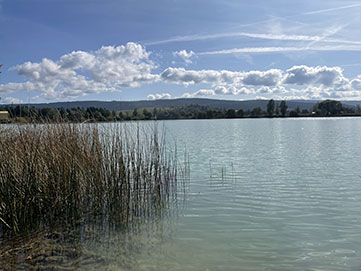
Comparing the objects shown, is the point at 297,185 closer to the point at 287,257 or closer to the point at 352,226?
the point at 352,226

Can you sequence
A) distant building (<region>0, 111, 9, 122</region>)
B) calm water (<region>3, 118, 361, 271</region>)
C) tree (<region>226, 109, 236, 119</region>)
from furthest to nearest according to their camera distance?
tree (<region>226, 109, 236, 119</region>)
distant building (<region>0, 111, 9, 122</region>)
calm water (<region>3, 118, 361, 271</region>)

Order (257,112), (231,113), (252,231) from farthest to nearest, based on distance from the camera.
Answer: (257,112) → (231,113) → (252,231)

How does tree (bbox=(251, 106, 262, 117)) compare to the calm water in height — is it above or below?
above

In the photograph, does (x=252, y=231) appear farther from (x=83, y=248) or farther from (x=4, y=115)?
(x=4, y=115)

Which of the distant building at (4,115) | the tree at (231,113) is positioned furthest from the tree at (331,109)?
the distant building at (4,115)

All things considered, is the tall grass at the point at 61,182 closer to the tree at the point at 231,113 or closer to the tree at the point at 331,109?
the tree at the point at 231,113

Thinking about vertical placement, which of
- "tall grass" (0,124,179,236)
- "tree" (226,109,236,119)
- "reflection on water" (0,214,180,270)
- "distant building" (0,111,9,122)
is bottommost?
"reflection on water" (0,214,180,270)

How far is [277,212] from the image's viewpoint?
7316mm

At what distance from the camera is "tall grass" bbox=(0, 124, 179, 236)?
18.3 feet

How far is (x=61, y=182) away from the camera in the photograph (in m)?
6.08

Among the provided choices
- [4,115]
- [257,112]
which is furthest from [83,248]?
[257,112]

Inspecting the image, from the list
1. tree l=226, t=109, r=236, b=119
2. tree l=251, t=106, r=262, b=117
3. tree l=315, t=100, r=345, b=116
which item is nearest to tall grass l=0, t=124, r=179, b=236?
tree l=226, t=109, r=236, b=119

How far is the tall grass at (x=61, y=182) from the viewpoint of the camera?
220 inches

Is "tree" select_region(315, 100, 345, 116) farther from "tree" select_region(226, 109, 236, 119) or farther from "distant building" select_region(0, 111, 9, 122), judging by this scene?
"distant building" select_region(0, 111, 9, 122)
